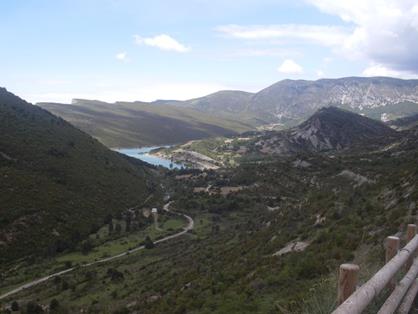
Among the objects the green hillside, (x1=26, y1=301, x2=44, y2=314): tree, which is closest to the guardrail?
the green hillside

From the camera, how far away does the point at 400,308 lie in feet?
21.9

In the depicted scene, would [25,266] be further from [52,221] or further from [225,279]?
[225,279]

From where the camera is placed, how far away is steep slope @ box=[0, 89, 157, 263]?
88062 mm

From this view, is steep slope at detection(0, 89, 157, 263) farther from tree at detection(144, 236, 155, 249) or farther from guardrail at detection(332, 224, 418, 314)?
guardrail at detection(332, 224, 418, 314)

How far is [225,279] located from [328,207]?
16.8 m

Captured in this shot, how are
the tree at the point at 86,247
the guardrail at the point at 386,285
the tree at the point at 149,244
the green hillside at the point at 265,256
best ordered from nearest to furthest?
the guardrail at the point at 386,285
the green hillside at the point at 265,256
the tree at the point at 86,247
the tree at the point at 149,244

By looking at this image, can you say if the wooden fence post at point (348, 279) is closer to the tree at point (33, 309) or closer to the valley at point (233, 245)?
the valley at point (233, 245)

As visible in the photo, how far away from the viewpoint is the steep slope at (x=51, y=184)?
8806 cm

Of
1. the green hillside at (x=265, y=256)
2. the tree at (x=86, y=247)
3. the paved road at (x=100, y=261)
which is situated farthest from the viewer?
the tree at (x=86, y=247)

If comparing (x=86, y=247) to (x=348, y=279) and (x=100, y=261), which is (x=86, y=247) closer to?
(x=100, y=261)

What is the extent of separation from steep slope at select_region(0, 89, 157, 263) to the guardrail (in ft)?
275

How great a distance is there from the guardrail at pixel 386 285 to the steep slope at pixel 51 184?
3302 inches

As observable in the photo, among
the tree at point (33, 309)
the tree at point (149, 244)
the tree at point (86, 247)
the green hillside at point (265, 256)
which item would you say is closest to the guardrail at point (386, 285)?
the green hillside at point (265, 256)

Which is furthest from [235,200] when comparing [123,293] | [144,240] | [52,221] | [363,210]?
[363,210]
